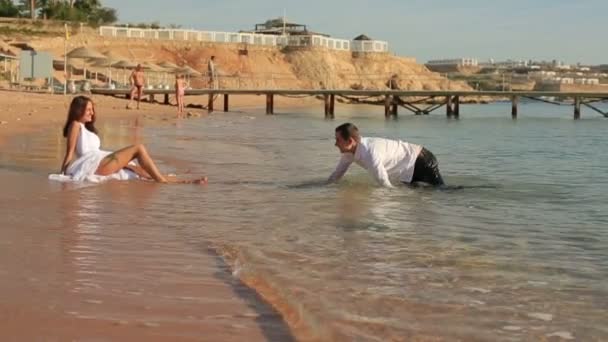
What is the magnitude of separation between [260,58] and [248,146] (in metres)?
65.5

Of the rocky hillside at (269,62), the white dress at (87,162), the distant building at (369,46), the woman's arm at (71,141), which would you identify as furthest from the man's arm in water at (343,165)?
the distant building at (369,46)

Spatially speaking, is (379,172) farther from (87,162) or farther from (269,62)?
(269,62)

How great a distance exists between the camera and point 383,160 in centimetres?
802

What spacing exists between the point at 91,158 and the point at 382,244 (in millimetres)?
3984

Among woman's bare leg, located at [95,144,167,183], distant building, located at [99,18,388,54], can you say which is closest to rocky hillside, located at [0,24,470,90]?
distant building, located at [99,18,388,54]

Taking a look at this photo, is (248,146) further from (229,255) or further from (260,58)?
(260,58)

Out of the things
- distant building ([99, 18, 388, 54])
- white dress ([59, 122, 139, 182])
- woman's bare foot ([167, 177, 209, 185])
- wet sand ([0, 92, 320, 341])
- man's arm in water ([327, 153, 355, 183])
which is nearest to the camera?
wet sand ([0, 92, 320, 341])

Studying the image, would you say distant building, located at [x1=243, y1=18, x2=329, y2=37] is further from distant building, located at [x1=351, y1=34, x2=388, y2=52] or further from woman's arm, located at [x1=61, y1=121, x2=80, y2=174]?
woman's arm, located at [x1=61, y1=121, x2=80, y2=174]

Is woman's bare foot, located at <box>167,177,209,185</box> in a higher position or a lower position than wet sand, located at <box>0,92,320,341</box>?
higher

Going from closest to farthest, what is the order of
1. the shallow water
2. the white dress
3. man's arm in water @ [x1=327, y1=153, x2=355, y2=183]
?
the shallow water < man's arm in water @ [x1=327, y1=153, x2=355, y2=183] < the white dress

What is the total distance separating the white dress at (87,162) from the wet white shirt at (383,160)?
7.20 ft

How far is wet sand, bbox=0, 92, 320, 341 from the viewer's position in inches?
117

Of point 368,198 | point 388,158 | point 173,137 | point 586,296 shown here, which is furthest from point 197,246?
point 173,137

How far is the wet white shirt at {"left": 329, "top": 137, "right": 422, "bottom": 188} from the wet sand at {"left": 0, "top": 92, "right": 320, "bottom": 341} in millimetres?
2210
